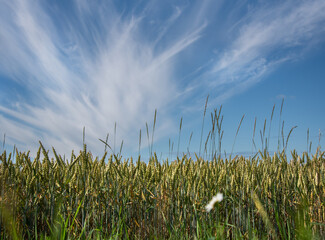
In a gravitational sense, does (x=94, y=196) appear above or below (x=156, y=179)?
below

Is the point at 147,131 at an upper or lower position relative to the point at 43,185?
upper

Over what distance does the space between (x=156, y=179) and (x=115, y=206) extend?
1.33 feet

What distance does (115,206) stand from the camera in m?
1.77

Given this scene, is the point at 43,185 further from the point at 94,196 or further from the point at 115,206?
the point at 115,206

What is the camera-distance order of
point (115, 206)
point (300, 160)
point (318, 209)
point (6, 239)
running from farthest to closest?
point (300, 160)
point (318, 209)
point (115, 206)
point (6, 239)

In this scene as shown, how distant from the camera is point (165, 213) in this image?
5.83 feet

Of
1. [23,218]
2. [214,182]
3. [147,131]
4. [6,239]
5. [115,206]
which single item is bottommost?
[6,239]

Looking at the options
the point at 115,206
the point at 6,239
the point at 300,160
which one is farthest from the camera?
the point at 300,160

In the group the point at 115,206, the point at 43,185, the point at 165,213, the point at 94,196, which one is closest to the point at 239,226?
the point at 165,213

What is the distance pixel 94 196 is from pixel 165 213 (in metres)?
0.49

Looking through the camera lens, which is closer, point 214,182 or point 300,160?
point 214,182

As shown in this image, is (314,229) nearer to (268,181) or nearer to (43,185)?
(268,181)

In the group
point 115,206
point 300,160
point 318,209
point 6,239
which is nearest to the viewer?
point 6,239

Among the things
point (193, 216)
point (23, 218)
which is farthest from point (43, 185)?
point (193, 216)
